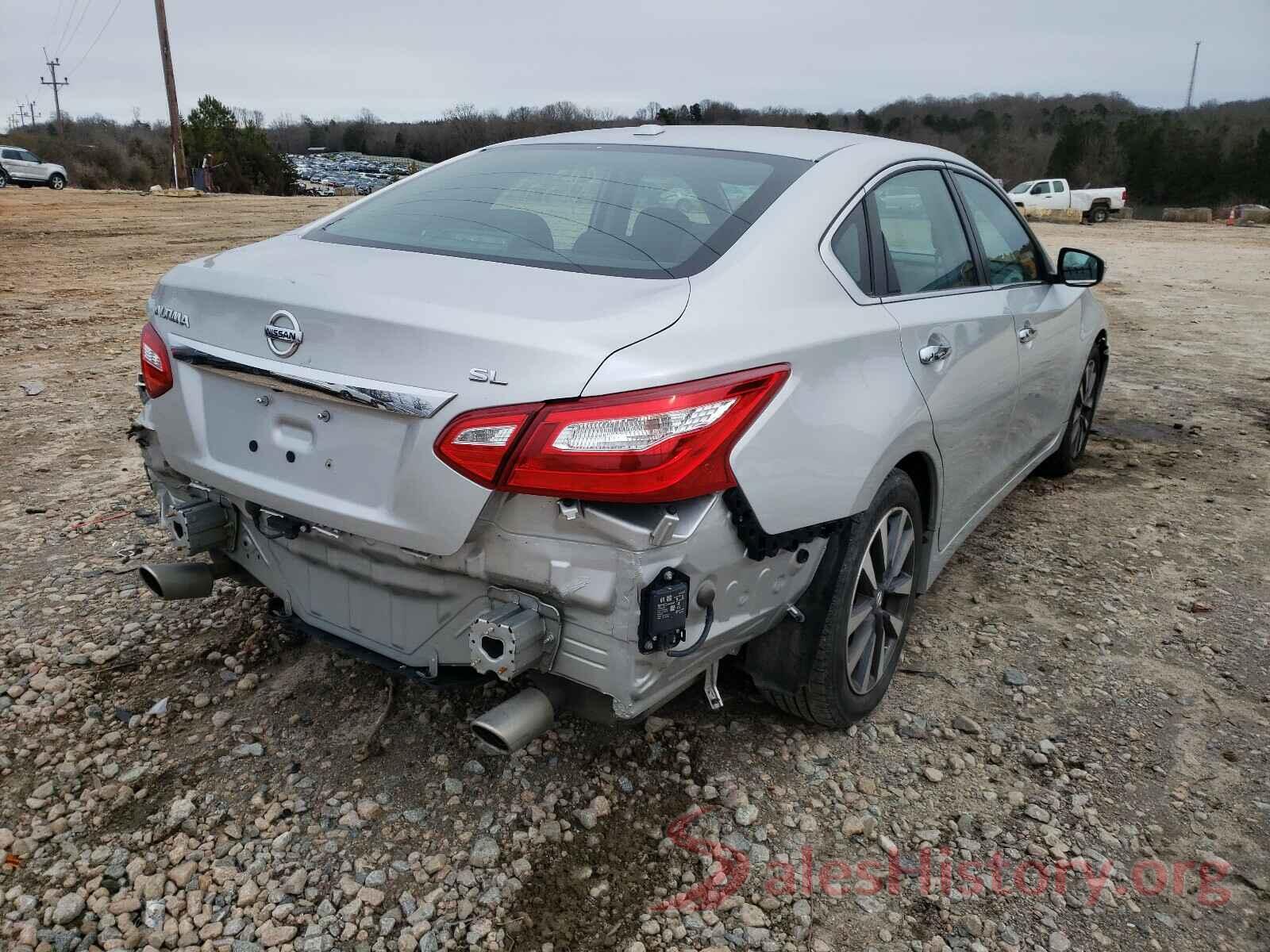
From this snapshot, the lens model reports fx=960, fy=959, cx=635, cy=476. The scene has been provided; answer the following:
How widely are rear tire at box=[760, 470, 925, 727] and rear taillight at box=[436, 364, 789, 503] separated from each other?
2.35 ft

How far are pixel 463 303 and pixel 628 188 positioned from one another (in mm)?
882

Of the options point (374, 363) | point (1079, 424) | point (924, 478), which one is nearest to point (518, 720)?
point (374, 363)

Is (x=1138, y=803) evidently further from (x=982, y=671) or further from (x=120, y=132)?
(x=120, y=132)

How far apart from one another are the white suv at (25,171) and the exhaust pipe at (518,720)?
1574 inches

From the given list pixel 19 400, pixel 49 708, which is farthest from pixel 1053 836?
pixel 19 400

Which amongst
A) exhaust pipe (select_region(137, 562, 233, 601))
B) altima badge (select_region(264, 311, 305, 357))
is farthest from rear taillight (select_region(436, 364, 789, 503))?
exhaust pipe (select_region(137, 562, 233, 601))

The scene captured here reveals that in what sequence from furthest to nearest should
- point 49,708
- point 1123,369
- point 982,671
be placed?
point 1123,369 < point 982,671 < point 49,708

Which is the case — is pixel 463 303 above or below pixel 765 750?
above

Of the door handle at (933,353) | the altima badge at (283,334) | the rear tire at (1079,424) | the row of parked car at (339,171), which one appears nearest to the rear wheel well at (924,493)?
the door handle at (933,353)

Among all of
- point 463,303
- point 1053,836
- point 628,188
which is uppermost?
point 628,188

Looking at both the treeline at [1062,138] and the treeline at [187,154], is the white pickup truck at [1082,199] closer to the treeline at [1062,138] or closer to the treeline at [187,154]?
the treeline at [1062,138]

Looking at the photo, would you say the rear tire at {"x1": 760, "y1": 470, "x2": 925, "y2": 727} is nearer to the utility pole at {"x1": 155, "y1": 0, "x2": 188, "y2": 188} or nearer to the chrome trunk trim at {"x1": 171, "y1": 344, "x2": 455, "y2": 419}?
the chrome trunk trim at {"x1": 171, "y1": 344, "x2": 455, "y2": 419}

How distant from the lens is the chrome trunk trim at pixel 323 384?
1.95m

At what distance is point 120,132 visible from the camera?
6475 centimetres
